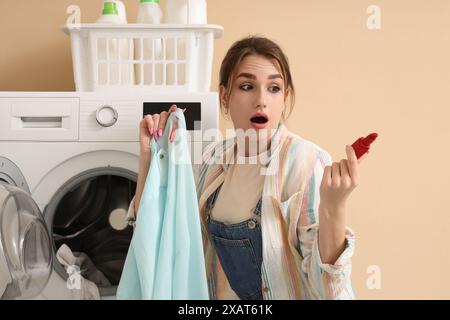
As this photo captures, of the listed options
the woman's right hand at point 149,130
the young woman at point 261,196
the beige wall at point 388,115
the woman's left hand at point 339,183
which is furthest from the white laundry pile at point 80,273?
the beige wall at point 388,115

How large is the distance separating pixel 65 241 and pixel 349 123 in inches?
46.4

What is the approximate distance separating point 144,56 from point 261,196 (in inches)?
28.8

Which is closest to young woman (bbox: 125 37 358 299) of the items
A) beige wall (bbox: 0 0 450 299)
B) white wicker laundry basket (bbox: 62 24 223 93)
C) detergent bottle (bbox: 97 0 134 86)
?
white wicker laundry basket (bbox: 62 24 223 93)

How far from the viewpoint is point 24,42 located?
93.7 inches

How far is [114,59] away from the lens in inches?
76.9

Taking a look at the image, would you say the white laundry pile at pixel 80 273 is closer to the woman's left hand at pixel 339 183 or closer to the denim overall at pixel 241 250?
the denim overall at pixel 241 250

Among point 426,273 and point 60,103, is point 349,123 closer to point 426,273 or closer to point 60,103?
point 426,273

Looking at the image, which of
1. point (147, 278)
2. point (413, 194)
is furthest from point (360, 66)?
point (147, 278)

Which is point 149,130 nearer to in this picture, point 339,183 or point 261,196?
point 261,196

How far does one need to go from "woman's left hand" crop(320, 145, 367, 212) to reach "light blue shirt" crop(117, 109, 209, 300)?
1.11ft

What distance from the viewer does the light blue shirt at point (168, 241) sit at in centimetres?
139

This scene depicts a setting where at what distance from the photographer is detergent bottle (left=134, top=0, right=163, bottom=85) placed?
1923mm

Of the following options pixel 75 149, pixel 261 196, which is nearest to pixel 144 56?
pixel 75 149
